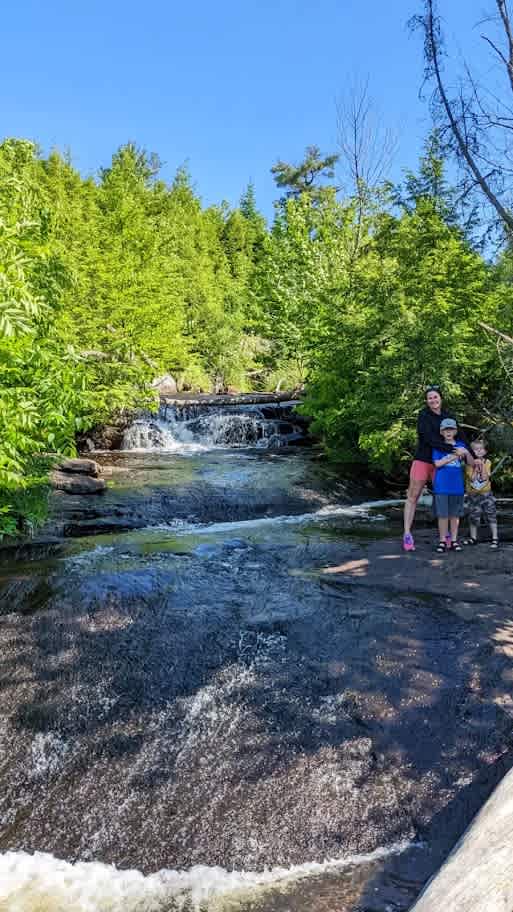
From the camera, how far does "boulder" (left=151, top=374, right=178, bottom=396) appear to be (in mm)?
28062

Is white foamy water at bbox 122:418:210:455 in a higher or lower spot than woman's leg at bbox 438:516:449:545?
higher

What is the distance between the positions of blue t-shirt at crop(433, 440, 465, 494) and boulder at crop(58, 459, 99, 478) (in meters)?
7.30

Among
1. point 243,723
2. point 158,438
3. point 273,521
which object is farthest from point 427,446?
point 158,438

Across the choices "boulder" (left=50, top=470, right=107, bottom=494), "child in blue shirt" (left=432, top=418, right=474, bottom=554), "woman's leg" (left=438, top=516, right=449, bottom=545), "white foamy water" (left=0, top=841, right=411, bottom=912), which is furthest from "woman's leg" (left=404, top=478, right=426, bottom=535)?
"boulder" (left=50, top=470, right=107, bottom=494)

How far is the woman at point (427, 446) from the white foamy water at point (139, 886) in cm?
419

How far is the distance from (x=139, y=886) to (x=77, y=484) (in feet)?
27.4

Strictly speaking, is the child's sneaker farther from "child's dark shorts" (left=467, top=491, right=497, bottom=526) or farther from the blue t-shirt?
"child's dark shorts" (left=467, top=491, right=497, bottom=526)

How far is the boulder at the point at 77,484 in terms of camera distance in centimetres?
1109

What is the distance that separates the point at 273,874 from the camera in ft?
11.0

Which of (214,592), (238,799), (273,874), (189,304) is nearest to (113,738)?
(238,799)

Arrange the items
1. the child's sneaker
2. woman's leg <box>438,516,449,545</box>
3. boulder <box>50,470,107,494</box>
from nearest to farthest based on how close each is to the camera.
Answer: woman's leg <box>438,516,449,545</box>
the child's sneaker
boulder <box>50,470,107,494</box>

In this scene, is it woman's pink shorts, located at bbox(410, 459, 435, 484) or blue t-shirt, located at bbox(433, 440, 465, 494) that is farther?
woman's pink shorts, located at bbox(410, 459, 435, 484)

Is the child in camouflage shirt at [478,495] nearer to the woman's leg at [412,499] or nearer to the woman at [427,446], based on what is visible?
the woman at [427,446]

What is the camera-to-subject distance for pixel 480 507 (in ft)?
24.6
